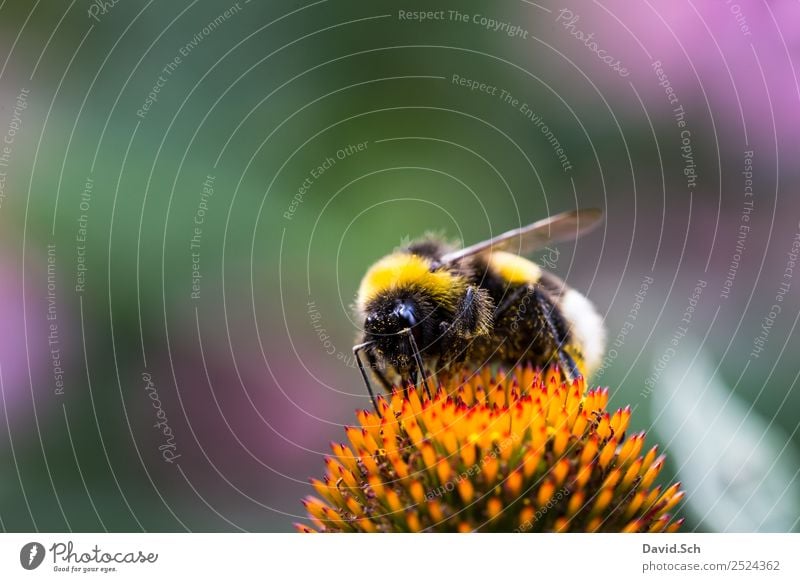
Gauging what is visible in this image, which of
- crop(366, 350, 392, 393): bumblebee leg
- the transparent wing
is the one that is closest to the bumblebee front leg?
crop(366, 350, 392, 393): bumblebee leg

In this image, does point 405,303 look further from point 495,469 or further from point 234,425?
point 234,425

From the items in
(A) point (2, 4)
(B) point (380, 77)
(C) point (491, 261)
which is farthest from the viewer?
(B) point (380, 77)

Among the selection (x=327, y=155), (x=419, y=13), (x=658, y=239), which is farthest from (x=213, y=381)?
(x=658, y=239)

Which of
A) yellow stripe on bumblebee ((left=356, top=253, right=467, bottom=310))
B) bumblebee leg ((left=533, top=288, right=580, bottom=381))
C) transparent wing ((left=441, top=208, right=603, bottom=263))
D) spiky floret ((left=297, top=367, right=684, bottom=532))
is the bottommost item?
spiky floret ((left=297, top=367, right=684, bottom=532))

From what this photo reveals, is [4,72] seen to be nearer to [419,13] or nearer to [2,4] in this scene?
[2,4]

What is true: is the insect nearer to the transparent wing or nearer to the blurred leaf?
the transparent wing

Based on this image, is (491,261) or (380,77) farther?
(380,77)
